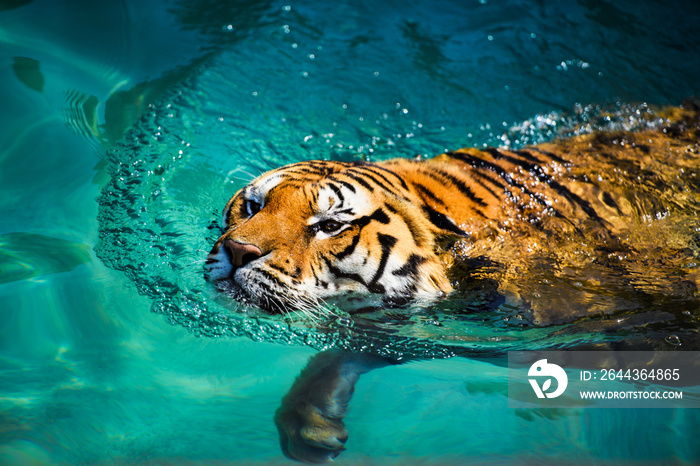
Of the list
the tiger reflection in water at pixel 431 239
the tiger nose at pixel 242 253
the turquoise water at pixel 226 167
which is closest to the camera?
the tiger nose at pixel 242 253

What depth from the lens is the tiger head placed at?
83.8 inches

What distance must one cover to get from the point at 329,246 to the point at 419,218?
17.1 inches

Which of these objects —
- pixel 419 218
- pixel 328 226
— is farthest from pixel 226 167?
pixel 419 218

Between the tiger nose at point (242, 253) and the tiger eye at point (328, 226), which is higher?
the tiger eye at point (328, 226)

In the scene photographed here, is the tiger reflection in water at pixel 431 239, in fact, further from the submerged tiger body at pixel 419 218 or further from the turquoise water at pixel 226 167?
the turquoise water at pixel 226 167

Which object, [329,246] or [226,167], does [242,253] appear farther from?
[226,167]

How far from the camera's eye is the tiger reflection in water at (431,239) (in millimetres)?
2215

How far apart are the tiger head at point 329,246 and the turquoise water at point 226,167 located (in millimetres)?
303

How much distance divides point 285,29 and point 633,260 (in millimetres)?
3464

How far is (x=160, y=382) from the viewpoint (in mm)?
2500

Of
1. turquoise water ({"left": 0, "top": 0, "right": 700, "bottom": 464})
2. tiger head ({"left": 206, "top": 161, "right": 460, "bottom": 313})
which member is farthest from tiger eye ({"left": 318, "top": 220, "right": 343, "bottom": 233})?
turquoise water ({"left": 0, "top": 0, "right": 700, "bottom": 464})

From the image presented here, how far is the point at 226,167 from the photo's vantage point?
3.56 metres

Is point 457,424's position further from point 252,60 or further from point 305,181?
point 252,60

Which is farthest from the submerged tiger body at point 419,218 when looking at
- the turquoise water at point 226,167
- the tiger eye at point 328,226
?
the turquoise water at point 226,167
